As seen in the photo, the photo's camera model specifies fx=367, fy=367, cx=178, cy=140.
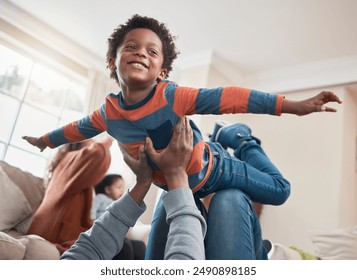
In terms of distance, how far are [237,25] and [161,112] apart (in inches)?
24.7

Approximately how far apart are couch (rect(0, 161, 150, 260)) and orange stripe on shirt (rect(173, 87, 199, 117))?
18.1 inches

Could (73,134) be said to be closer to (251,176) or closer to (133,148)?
(133,148)

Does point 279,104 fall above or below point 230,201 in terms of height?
above

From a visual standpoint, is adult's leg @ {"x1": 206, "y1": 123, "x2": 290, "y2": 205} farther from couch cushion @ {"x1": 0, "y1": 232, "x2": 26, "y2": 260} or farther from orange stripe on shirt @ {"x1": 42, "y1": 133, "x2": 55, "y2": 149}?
couch cushion @ {"x1": 0, "y1": 232, "x2": 26, "y2": 260}

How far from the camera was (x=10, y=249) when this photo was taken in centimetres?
80

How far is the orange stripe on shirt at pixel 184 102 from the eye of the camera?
636 millimetres

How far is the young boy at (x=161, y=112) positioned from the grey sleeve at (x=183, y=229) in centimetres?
9

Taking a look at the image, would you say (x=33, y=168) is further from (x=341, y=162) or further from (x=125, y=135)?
(x=341, y=162)

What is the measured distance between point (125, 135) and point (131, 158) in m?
0.04

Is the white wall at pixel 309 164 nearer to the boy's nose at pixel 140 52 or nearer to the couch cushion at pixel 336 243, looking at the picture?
the couch cushion at pixel 336 243

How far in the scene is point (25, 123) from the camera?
0.87 meters

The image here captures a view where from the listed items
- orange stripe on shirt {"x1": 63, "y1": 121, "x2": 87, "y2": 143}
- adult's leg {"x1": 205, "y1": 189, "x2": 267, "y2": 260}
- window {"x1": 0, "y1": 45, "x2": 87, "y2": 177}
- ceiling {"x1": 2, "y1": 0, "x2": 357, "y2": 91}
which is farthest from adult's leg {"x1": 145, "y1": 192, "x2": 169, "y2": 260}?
ceiling {"x1": 2, "y1": 0, "x2": 357, "y2": 91}

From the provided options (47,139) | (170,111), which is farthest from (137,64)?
(47,139)
